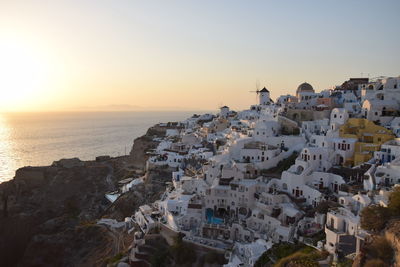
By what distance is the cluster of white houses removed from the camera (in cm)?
2219

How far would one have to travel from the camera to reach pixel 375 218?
1741 centimetres

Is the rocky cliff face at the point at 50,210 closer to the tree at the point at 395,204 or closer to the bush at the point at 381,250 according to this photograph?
the bush at the point at 381,250

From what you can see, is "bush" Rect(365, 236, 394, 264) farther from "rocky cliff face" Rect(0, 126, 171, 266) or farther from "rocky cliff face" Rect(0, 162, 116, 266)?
"rocky cliff face" Rect(0, 162, 116, 266)

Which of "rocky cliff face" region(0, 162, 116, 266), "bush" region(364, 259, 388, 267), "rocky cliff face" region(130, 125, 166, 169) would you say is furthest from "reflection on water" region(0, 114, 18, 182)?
"bush" region(364, 259, 388, 267)

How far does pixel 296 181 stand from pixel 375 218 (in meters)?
9.26

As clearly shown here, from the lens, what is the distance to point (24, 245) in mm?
39625

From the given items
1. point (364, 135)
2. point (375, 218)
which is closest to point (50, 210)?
point (364, 135)

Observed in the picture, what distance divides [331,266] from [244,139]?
1792cm

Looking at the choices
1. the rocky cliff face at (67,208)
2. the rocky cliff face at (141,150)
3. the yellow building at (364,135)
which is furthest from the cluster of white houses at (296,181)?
the rocky cliff face at (141,150)

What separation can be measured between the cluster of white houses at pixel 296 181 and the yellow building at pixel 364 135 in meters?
0.08

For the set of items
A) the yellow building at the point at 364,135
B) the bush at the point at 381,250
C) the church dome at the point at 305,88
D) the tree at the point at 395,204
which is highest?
the church dome at the point at 305,88

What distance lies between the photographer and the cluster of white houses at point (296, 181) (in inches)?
874

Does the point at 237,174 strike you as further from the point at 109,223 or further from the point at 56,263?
the point at 56,263

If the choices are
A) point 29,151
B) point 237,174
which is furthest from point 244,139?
point 29,151
